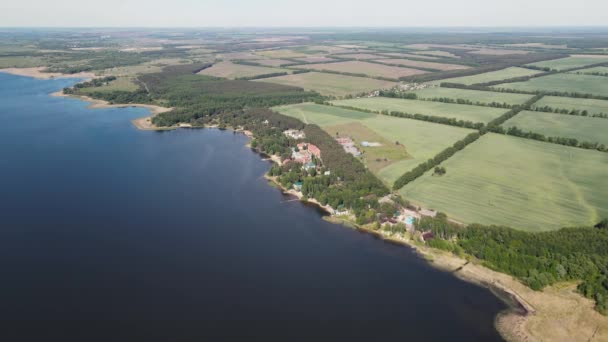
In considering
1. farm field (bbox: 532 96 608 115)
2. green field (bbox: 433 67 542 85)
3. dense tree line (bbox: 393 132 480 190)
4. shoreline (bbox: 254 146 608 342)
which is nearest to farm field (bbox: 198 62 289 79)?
green field (bbox: 433 67 542 85)

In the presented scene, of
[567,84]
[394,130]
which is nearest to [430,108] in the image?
[394,130]

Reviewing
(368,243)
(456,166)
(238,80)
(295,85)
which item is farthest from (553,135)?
(238,80)

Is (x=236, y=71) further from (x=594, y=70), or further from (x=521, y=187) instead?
(x=594, y=70)

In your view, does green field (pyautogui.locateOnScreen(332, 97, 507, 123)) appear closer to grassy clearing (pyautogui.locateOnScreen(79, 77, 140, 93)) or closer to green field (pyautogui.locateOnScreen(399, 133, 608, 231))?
green field (pyautogui.locateOnScreen(399, 133, 608, 231))

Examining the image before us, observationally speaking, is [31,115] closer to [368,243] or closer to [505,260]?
[368,243]

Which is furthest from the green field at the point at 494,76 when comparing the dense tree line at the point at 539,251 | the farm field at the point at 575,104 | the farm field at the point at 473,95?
the dense tree line at the point at 539,251
